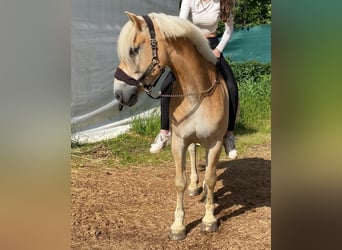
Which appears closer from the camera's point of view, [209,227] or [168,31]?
[168,31]

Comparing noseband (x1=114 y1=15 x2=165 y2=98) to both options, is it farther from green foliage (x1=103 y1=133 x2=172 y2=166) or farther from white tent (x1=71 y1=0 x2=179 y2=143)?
green foliage (x1=103 y1=133 x2=172 y2=166)

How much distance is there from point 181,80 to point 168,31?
28 centimetres

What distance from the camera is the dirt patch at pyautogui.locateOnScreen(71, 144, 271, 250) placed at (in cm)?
227

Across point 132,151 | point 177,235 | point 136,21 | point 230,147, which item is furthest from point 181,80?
point 132,151

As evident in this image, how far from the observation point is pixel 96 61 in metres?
3.35

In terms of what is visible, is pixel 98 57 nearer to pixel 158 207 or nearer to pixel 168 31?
pixel 158 207

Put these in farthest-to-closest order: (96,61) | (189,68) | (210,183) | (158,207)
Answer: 1. (96,61)
2. (158,207)
3. (210,183)
4. (189,68)

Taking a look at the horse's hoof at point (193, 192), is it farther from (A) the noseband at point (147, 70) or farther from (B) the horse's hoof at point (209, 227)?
(A) the noseband at point (147, 70)

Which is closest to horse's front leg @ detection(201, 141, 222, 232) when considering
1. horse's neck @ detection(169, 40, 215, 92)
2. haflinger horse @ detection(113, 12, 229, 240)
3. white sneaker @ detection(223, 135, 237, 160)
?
haflinger horse @ detection(113, 12, 229, 240)

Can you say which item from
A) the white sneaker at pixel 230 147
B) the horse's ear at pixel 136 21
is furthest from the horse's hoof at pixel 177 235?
the horse's ear at pixel 136 21
